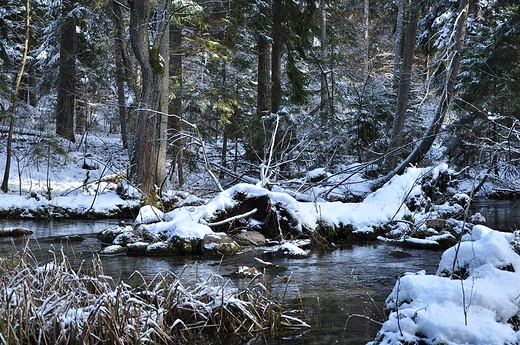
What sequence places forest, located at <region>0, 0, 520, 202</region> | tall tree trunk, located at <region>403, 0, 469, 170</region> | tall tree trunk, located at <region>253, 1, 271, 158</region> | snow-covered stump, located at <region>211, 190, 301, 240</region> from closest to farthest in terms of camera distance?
snow-covered stump, located at <region>211, 190, 301, 240</region>
tall tree trunk, located at <region>403, 0, 469, 170</region>
forest, located at <region>0, 0, 520, 202</region>
tall tree trunk, located at <region>253, 1, 271, 158</region>

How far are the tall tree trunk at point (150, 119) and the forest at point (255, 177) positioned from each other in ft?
0.12

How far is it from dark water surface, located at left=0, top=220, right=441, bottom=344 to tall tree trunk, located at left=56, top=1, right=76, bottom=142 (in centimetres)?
1139

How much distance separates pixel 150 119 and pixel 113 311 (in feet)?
31.3

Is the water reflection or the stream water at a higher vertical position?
the water reflection

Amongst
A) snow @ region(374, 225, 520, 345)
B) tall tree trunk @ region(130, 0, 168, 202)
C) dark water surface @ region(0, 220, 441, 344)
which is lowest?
dark water surface @ region(0, 220, 441, 344)

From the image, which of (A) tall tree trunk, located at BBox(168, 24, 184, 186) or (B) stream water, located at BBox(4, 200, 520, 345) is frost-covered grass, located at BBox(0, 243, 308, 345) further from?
(A) tall tree trunk, located at BBox(168, 24, 184, 186)

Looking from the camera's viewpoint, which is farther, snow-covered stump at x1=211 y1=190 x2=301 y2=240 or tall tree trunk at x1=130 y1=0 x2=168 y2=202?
tall tree trunk at x1=130 y1=0 x2=168 y2=202

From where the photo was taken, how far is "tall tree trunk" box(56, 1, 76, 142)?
19625 mm

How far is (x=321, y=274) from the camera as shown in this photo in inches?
255

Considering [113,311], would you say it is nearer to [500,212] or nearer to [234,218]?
[234,218]

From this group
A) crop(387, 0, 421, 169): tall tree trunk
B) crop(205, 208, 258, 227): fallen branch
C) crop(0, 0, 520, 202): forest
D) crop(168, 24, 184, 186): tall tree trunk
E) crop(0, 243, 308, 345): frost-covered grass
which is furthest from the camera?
crop(168, 24, 184, 186): tall tree trunk

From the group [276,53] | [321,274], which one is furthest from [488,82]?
[321,274]

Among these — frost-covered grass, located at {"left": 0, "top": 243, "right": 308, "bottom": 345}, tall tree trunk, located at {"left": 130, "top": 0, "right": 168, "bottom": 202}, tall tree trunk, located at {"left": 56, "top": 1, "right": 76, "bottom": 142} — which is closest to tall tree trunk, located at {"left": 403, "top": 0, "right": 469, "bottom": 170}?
tall tree trunk, located at {"left": 130, "top": 0, "right": 168, "bottom": 202}

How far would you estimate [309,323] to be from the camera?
14.5 ft
